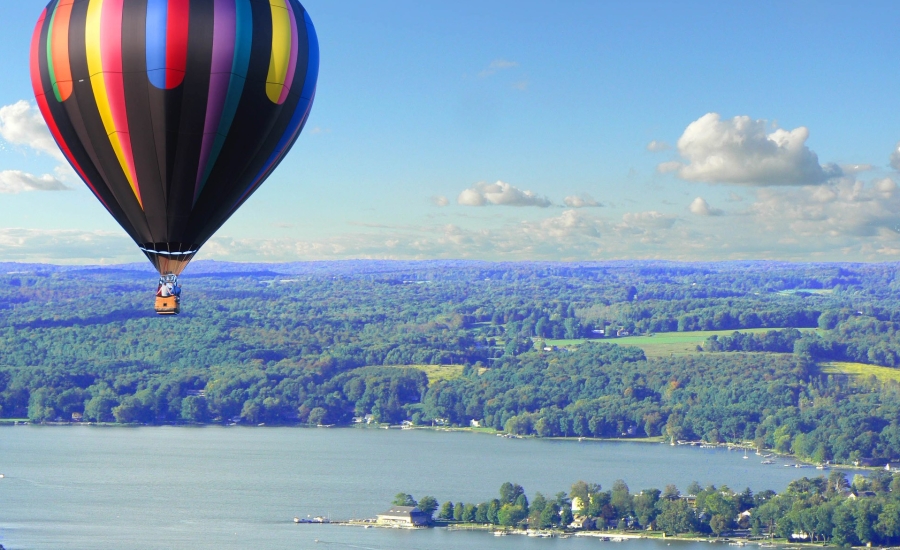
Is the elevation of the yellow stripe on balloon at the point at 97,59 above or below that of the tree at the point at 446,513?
above

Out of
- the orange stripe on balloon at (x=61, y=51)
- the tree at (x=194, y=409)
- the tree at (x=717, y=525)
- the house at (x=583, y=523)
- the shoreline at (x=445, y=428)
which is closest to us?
the orange stripe on balloon at (x=61, y=51)

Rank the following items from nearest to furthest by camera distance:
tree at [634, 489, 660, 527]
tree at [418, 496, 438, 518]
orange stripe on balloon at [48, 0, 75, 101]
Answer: orange stripe on balloon at [48, 0, 75, 101], tree at [634, 489, 660, 527], tree at [418, 496, 438, 518]

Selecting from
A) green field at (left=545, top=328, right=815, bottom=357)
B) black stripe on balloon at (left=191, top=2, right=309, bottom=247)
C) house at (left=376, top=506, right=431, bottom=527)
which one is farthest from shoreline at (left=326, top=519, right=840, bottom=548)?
green field at (left=545, top=328, right=815, bottom=357)

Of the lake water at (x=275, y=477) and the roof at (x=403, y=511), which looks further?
the roof at (x=403, y=511)

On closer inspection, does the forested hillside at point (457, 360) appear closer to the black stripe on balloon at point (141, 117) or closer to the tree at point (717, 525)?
the tree at point (717, 525)

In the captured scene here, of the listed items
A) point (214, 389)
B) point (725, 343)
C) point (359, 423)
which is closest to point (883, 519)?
point (359, 423)

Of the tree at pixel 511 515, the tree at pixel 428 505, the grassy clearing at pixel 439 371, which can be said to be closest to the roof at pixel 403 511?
the tree at pixel 428 505

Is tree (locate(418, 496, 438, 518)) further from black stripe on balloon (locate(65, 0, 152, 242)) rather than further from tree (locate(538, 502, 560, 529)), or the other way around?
black stripe on balloon (locate(65, 0, 152, 242))

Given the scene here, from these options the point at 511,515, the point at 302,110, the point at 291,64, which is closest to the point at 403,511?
the point at 511,515
